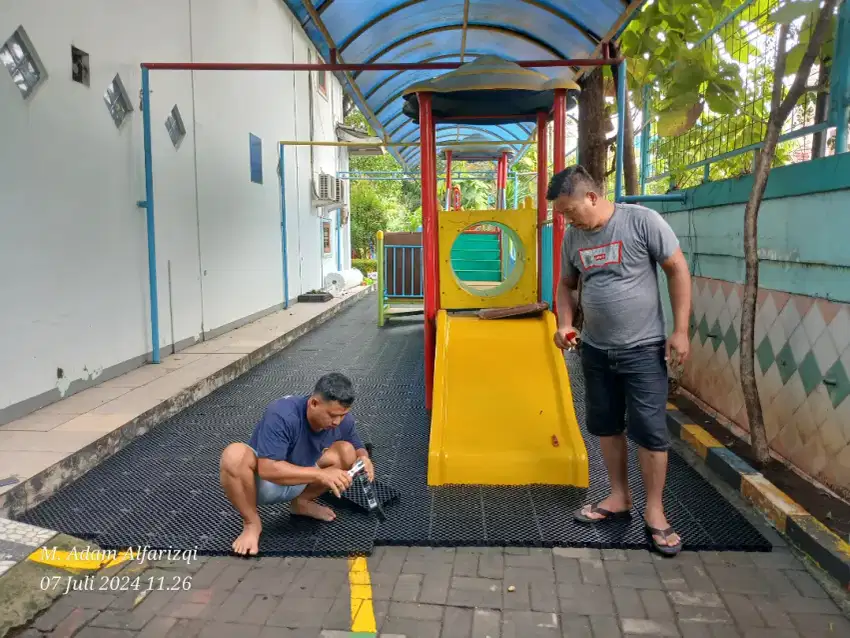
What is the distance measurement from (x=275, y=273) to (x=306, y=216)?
105 inches

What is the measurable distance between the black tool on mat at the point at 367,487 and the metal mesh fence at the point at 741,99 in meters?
3.08

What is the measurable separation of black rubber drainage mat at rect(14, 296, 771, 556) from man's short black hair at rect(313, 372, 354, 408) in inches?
30.2

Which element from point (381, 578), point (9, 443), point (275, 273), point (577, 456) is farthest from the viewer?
point (275, 273)

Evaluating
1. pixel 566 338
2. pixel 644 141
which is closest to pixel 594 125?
pixel 644 141

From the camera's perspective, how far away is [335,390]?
2750 millimetres

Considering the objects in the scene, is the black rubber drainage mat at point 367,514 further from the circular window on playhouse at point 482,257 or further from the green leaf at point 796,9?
the circular window on playhouse at point 482,257

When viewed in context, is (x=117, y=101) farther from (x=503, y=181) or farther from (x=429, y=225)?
(x=503, y=181)

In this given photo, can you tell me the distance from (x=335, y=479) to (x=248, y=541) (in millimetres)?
569

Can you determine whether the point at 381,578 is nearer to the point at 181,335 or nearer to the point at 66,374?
the point at 66,374

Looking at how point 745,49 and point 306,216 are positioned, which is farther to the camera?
point 306,216

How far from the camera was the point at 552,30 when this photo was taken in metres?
6.13

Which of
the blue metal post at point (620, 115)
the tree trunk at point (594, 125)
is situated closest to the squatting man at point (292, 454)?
the blue metal post at point (620, 115)

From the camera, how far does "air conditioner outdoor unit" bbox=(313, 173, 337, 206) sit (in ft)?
44.2

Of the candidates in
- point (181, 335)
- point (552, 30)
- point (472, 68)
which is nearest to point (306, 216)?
point (181, 335)
